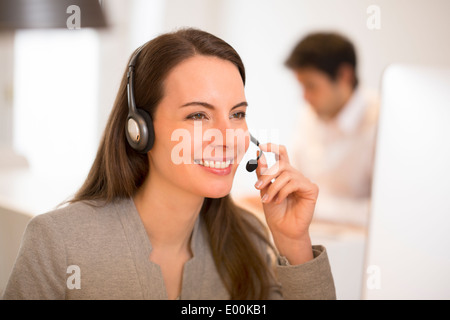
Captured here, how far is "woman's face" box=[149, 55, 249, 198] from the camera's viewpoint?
968 mm

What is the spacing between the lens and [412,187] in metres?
0.69

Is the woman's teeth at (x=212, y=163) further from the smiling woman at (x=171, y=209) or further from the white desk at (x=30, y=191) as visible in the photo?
the white desk at (x=30, y=191)

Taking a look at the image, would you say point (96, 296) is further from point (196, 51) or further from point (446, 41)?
point (446, 41)

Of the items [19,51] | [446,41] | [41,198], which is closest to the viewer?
[41,198]

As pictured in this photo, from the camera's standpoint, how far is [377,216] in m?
A: 0.70

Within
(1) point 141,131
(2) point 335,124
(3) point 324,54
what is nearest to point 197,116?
(1) point 141,131

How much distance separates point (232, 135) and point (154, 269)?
0.39 meters

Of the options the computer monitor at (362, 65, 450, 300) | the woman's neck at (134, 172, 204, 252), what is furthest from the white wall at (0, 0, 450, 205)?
the computer monitor at (362, 65, 450, 300)

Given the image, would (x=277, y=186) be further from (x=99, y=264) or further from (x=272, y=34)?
(x=272, y=34)

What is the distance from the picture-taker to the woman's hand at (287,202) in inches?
39.6

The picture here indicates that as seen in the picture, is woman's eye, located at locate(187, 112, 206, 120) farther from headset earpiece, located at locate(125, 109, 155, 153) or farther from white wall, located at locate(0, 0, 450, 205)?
white wall, located at locate(0, 0, 450, 205)

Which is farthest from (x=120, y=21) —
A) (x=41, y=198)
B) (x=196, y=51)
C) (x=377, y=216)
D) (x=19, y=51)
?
(x=377, y=216)

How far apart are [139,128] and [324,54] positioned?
261 centimetres

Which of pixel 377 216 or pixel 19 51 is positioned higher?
pixel 19 51
